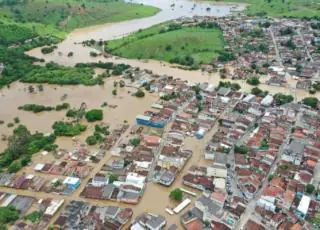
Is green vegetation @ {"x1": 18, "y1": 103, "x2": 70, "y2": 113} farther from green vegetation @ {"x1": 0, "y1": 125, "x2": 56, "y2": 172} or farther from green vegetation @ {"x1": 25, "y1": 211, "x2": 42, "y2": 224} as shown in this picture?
green vegetation @ {"x1": 25, "y1": 211, "x2": 42, "y2": 224}

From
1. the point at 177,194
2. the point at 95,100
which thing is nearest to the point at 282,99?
the point at 177,194

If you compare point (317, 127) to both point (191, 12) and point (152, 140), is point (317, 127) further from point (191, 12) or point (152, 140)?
point (191, 12)

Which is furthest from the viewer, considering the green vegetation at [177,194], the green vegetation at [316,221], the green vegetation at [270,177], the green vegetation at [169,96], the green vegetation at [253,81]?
the green vegetation at [253,81]

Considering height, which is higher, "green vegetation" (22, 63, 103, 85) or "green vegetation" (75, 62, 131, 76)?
"green vegetation" (75, 62, 131, 76)

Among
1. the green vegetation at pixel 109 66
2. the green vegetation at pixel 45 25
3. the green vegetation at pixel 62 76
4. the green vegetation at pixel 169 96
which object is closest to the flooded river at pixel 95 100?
the green vegetation at pixel 62 76

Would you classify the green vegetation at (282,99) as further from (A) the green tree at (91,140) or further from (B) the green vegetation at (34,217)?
(B) the green vegetation at (34,217)

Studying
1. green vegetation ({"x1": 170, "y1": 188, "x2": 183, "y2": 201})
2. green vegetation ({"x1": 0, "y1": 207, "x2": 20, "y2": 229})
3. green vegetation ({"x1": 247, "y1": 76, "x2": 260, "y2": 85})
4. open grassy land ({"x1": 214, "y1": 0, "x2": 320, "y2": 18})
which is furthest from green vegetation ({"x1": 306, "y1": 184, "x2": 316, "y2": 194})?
open grassy land ({"x1": 214, "y1": 0, "x2": 320, "y2": 18})

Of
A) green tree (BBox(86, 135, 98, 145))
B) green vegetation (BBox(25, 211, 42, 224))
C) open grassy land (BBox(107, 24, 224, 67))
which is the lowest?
green vegetation (BBox(25, 211, 42, 224))
